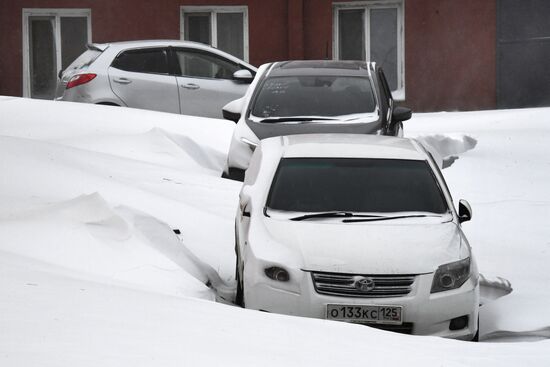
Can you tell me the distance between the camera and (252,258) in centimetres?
824

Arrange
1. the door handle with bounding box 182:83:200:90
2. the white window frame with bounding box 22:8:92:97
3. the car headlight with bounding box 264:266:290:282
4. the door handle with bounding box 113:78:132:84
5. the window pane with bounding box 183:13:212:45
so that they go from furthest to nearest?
the window pane with bounding box 183:13:212:45 → the white window frame with bounding box 22:8:92:97 → the door handle with bounding box 182:83:200:90 → the door handle with bounding box 113:78:132:84 → the car headlight with bounding box 264:266:290:282

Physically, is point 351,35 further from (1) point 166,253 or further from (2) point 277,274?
(2) point 277,274

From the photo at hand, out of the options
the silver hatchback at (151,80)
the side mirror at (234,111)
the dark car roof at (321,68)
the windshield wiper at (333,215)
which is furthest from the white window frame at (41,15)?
the windshield wiper at (333,215)

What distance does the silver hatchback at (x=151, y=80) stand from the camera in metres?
18.7

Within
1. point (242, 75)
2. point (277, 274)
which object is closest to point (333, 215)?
point (277, 274)

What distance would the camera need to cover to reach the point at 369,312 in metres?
7.93

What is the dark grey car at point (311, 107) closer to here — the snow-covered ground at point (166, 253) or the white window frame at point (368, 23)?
the snow-covered ground at point (166, 253)

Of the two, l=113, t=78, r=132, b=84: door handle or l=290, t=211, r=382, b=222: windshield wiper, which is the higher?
l=113, t=78, r=132, b=84: door handle

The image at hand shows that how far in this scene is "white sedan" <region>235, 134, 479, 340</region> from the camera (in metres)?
7.95

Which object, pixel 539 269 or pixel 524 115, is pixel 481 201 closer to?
pixel 539 269

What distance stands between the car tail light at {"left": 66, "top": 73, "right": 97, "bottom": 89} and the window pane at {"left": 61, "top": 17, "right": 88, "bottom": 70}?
6.91m

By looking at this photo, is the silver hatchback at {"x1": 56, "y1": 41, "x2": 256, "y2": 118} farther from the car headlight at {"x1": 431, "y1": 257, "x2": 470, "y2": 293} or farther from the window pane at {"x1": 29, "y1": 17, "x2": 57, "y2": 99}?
the car headlight at {"x1": 431, "y1": 257, "x2": 470, "y2": 293}

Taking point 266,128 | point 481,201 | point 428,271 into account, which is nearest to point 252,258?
point 428,271

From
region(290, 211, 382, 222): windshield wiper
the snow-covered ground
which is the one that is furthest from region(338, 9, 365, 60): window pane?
region(290, 211, 382, 222): windshield wiper
